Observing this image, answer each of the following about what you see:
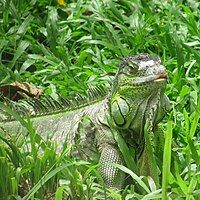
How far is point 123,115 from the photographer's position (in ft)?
18.7

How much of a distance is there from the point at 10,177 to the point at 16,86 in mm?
2242

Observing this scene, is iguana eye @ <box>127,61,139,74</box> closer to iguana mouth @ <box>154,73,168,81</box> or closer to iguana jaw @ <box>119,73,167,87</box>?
iguana jaw @ <box>119,73,167,87</box>

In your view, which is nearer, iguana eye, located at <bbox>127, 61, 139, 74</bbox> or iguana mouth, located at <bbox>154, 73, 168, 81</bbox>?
iguana mouth, located at <bbox>154, 73, 168, 81</bbox>

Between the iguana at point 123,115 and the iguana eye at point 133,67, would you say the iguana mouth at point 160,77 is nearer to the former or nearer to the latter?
the iguana at point 123,115

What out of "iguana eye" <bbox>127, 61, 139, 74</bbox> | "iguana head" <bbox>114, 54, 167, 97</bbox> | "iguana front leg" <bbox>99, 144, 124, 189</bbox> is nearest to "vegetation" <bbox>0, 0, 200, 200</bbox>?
"iguana front leg" <bbox>99, 144, 124, 189</bbox>

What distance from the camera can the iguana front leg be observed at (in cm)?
561

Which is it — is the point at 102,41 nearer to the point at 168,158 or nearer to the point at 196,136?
the point at 196,136

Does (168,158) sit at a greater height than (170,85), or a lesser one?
greater

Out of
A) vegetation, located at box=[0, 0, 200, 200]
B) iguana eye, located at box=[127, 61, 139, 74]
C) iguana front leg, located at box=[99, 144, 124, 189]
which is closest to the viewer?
vegetation, located at box=[0, 0, 200, 200]

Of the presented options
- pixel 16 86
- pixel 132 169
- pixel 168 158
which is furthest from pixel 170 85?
pixel 168 158

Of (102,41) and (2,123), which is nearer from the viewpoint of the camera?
(2,123)

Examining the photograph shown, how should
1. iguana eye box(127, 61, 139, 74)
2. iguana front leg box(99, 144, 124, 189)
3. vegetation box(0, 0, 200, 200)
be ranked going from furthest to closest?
iguana eye box(127, 61, 139, 74) < iguana front leg box(99, 144, 124, 189) < vegetation box(0, 0, 200, 200)

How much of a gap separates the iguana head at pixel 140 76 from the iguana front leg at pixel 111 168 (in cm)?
36

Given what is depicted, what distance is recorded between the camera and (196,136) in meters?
6.39
